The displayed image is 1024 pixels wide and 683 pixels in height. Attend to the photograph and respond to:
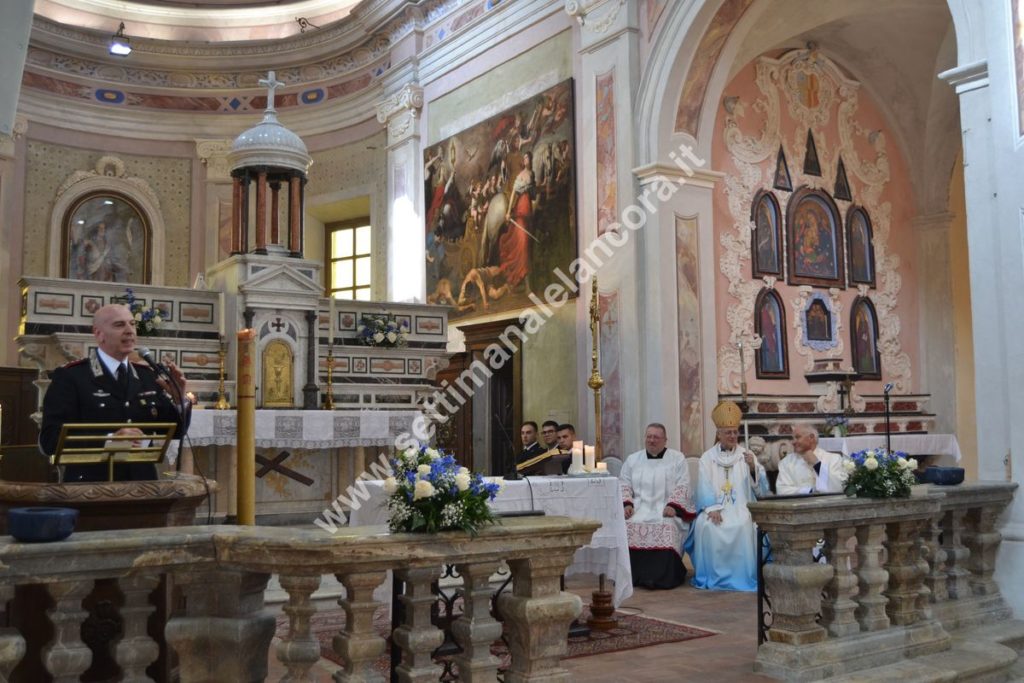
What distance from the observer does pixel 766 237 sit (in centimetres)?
1107

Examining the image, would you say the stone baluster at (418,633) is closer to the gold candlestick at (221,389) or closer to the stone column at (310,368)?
the gold candlestick at (221,389)

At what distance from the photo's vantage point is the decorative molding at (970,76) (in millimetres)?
6660

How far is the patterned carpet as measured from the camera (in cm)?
546

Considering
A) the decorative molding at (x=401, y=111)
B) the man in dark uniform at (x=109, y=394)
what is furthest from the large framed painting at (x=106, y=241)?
the man in dark uniform at (x=109, y=394)

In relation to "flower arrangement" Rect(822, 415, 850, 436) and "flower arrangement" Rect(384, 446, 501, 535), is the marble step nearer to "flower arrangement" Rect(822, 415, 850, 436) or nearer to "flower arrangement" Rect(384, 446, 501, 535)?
"flower arrangement" Rect(384, 446, 501, 535)

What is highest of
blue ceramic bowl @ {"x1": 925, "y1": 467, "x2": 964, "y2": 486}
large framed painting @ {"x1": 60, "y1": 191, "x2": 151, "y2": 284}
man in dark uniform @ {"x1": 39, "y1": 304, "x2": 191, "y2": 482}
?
large framed painting @ {"x1": 60, "y1": 191, "x2": 151, "y2": 284}

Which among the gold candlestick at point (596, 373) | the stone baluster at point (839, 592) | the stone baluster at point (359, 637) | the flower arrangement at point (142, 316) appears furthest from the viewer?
the flower arrangement at point (142, 316)

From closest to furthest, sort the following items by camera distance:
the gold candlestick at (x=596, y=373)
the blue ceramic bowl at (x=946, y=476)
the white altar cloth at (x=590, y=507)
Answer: the blue ceramic bowl at (x=946, y=476), the white altar cloth at (x=590, y=507), the gold candlestick at (x=596, y=373)

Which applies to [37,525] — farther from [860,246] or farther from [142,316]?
[860,246]

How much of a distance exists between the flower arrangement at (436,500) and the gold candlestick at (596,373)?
14.6 feet

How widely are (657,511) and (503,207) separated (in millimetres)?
5201

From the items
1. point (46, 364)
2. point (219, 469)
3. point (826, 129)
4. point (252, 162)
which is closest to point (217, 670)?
point (219, 469)

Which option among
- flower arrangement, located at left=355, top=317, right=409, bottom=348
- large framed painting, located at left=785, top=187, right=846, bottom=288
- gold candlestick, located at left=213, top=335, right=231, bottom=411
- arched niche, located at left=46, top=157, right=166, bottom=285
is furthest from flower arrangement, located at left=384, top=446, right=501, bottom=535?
arched niche, located at left=46, top=157, right=166, bottom=285

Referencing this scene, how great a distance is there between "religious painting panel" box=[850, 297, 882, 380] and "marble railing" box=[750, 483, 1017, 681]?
5.83 metres
